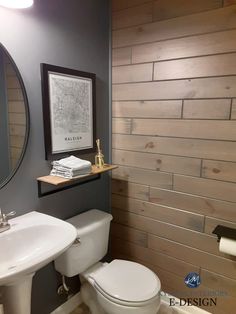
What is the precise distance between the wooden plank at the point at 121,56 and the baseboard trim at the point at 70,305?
1.86m

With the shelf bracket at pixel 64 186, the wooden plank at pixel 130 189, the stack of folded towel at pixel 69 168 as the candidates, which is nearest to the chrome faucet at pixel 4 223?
the shelf bracket at pixel 64 186

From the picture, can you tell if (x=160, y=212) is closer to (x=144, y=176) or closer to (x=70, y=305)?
(x=144, y=176)

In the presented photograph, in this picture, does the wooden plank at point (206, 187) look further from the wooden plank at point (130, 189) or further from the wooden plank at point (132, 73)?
the wooden plank at point (132, 73)

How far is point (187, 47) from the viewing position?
1.63 metres

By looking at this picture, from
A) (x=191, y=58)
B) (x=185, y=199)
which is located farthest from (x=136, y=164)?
(x=191, y=58)

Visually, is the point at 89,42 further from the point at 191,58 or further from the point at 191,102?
the point at 191,102

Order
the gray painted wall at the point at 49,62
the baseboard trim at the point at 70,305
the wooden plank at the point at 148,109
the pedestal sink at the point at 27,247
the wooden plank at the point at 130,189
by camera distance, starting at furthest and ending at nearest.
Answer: the wooden plank at the point at 130,189 < the baseboard trim at the point at 70,305 < the wooden plank at the point at 148,109 < the gray painted wall at the point at 49,62 < the pedestal sink at the point at 27,247

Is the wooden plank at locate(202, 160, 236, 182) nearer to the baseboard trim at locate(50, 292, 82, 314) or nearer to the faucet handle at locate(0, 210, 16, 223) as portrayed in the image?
the faucet handle at locate(0, 210, 16, 223)

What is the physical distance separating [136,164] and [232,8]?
1.19 meters

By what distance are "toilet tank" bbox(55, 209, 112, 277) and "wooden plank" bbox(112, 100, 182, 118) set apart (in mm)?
817

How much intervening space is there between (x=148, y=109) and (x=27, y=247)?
48.1 inches

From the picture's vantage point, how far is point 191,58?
1.62 metres

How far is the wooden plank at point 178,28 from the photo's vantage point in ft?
4.87

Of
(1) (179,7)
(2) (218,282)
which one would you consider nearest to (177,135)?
(1) (179,7)
